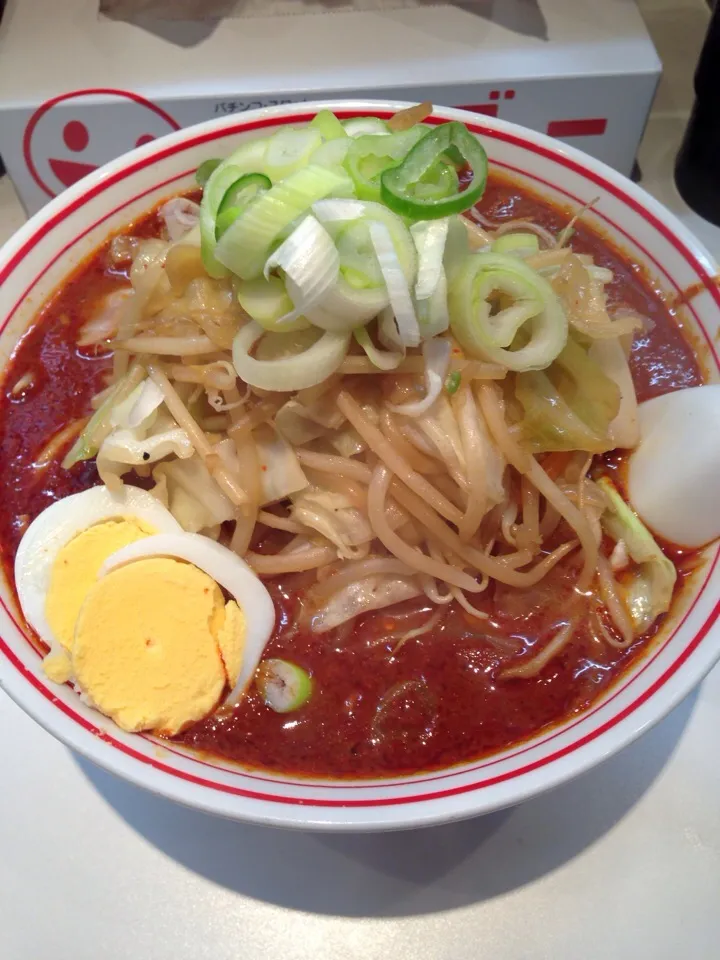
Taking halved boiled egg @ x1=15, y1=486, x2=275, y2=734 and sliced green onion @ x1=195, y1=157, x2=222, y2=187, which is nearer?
halved boiled egg @ x1=15, y1=486, x2=275, y2=734

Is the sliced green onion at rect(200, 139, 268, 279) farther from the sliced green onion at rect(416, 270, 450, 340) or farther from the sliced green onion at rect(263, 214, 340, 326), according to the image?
the sliced green onion at rect(416, 270, 450, 340)

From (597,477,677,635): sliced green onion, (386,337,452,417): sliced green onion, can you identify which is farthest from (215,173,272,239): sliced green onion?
(597,477,677,635): sliced green onion

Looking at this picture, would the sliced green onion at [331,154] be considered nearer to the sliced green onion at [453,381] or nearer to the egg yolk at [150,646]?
the sliced green onion at [453,381]

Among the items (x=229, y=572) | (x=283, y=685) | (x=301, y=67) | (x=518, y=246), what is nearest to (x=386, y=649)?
(x=283, y=685)

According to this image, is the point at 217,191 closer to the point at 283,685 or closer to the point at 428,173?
the point at 428,173

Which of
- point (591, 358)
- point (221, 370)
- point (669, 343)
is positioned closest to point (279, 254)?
point (221, 370)

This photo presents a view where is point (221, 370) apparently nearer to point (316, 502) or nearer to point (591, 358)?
point (316, 502)
